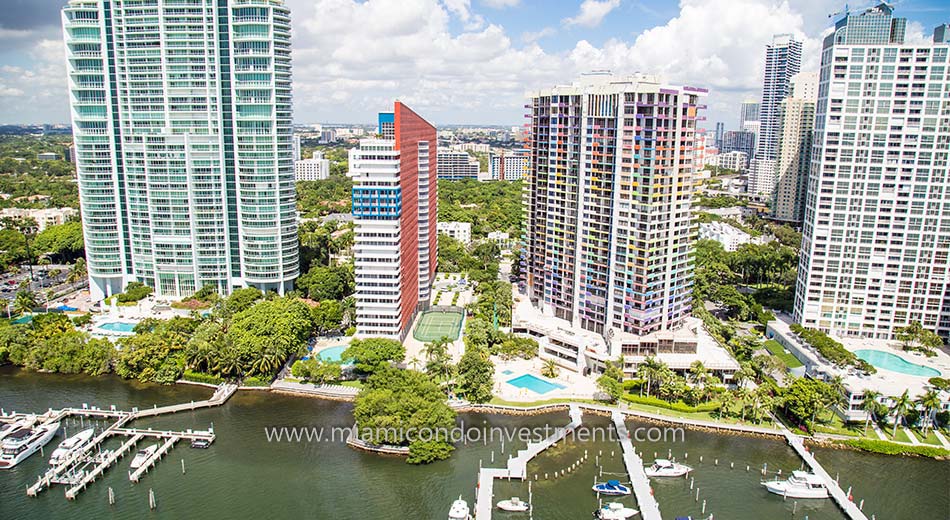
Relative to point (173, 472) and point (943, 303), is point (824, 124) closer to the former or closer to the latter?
point (943, 303)

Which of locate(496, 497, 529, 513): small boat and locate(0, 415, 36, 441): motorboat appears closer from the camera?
locate(496, 497, 529, 513): small boat

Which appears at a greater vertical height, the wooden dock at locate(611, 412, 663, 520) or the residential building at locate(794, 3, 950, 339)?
the residential building at locate(794, 3, 950, 339)

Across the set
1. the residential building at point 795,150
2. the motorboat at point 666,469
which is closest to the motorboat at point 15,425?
the motorboat at point 666,469

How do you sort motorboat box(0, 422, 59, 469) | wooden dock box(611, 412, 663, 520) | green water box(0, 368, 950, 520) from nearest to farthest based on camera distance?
wooden dock box(611, 412, 663, 520) → green water box(0, 368, 950, 520) → motorboat box(0, 422, 59, 469)

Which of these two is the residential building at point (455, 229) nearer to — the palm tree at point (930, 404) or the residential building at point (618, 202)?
the residential building at point (618, 202)

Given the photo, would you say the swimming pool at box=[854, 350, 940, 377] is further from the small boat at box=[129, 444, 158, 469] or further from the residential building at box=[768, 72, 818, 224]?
the residential building at box=[768, 72, 818, 224]

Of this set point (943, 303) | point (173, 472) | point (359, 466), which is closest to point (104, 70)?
point (173, 472)

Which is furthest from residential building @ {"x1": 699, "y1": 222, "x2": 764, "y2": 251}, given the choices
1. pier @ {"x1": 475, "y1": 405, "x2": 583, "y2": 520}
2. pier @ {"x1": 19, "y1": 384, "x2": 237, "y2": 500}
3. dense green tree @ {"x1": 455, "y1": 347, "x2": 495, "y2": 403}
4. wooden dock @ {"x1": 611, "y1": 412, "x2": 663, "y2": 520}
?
pier @ {"x1": 19, "y1": 384, "x2": 237, "y2": 500}

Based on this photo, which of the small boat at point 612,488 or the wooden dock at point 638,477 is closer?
the wooden dock at point 638,477
